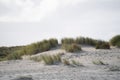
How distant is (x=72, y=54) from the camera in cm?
1861

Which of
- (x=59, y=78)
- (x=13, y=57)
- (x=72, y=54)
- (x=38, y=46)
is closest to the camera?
(x=59, y=78)

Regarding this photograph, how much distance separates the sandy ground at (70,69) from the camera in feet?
35.4

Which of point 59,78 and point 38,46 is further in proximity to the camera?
point 38,46

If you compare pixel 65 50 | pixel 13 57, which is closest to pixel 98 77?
pixel 65 50

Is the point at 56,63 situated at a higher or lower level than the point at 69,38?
lower

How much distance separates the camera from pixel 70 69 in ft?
43.0

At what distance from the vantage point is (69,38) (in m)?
25.0

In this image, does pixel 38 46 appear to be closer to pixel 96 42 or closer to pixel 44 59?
pixel 96 42

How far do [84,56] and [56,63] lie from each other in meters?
2.82

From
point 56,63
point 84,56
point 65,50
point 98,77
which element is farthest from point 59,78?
point 65,50

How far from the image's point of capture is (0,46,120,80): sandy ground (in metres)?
10.8

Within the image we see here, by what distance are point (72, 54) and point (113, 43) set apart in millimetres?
6636

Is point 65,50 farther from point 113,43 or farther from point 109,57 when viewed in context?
point 113,43

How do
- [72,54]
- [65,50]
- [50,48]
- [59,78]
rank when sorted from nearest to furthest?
[59,78]
[72,54]
[65,50]
[50,48]
